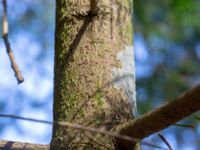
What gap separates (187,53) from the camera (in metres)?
3.71

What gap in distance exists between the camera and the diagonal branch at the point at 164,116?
595mm

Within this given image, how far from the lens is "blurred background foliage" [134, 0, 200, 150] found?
267 centimetres

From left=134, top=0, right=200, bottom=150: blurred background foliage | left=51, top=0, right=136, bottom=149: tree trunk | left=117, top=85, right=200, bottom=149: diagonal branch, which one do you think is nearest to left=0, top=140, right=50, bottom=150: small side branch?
left=51, top=0, right=136, bottom=149: tree trunk

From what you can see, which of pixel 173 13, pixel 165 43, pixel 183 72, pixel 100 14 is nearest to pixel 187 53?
pixel 183 72

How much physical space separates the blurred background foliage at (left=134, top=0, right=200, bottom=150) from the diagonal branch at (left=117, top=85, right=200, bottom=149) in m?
1.79

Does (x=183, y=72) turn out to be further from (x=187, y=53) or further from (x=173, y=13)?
(x=173, y=13)

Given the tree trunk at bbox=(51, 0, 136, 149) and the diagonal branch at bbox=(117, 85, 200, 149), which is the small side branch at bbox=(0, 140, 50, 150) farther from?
the diagonal branch at bbox=(117, 85, 200, 149)

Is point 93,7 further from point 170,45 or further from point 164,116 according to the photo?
point 170,45

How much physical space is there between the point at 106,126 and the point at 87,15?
0.18 meters

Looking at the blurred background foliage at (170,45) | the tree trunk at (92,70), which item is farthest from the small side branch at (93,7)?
the blurred background foliage at (170,45)

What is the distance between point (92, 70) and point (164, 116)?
0.18m

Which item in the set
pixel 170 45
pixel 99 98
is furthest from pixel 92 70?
pixel 170 45

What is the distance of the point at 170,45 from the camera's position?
3.36 meters

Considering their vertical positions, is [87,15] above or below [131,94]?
above
